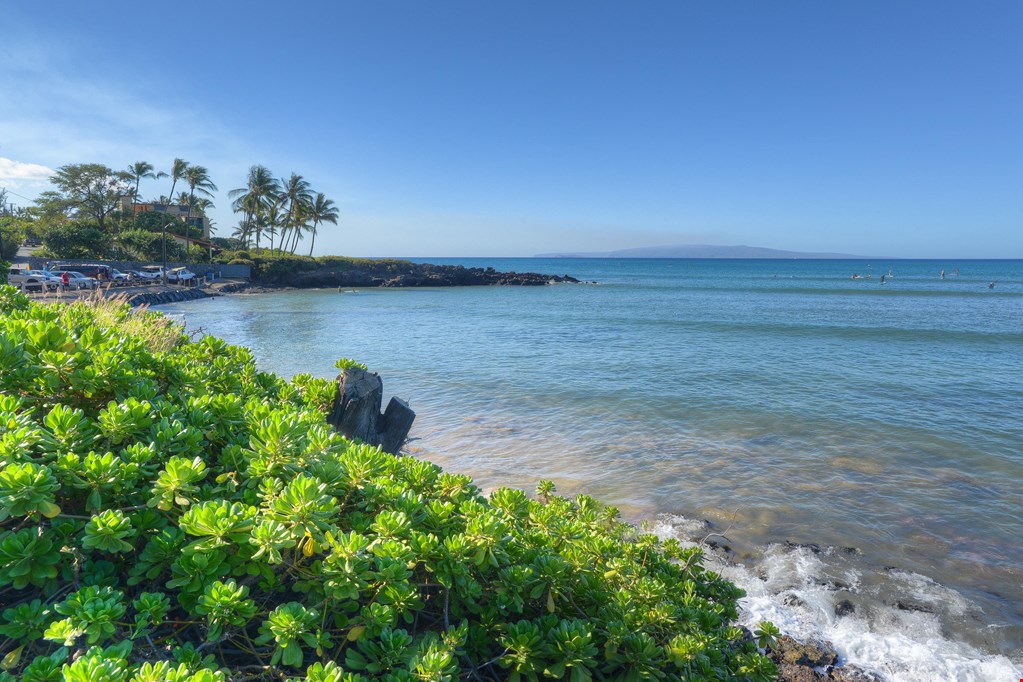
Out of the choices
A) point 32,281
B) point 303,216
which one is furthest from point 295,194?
point 32,281

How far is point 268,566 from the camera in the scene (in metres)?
2.08

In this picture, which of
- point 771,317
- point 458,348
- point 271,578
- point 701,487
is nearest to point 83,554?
point 271,578

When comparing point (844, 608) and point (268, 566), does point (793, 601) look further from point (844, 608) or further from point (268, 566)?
point (268, 566)

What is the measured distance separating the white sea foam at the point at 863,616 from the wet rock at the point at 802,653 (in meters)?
0.11

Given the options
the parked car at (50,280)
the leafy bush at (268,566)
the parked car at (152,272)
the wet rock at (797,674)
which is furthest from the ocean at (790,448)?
the parked car at (152,272)

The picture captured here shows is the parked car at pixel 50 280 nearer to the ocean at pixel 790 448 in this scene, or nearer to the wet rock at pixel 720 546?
the ocean at pixel 790 448

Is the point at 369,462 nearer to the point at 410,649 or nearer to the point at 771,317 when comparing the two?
the point at 410,649

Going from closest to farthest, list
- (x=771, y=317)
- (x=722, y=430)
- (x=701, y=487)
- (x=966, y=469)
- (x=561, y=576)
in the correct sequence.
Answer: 1. (x=561, y=576)
2. (x=701, y=487)
3. (x=966, y=469)
4. (x=722, y=430)
5. (x=771, y=317)

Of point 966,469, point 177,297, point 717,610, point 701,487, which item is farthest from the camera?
point 177,297

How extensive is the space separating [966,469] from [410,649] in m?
10.9

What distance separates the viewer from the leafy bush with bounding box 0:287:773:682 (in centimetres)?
187

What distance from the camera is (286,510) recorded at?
2.04 meters

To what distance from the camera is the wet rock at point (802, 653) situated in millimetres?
4695

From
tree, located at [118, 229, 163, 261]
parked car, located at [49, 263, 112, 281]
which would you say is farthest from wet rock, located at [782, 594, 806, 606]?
tree, located at [118, 229, 163, 261]
